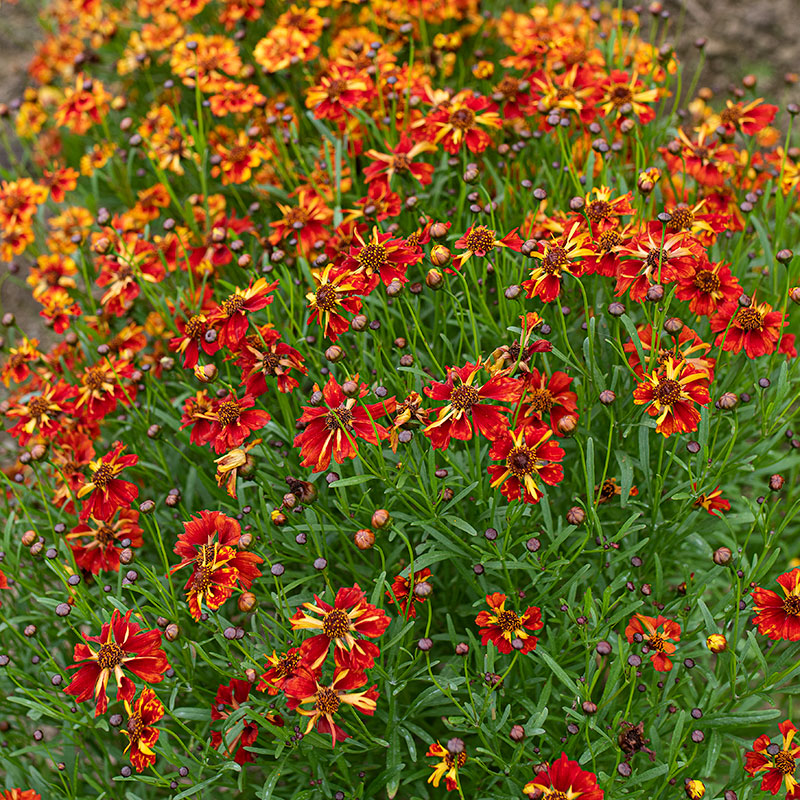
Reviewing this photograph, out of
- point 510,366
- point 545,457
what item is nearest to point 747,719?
point 545,457

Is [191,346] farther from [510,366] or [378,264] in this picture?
[510,366]

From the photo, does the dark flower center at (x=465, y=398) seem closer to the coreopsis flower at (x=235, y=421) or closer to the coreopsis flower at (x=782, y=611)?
the coreopsis flower at (x=235, y=421)

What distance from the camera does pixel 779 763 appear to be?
5.64ft

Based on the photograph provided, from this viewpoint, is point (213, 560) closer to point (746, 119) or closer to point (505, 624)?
point (505, 624)

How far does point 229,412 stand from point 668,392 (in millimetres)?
1103

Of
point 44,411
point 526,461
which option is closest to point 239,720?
point 526,461

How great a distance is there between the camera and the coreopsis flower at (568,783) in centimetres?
159

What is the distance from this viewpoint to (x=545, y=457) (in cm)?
178

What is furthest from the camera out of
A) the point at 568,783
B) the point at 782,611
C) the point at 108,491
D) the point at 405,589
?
the point at 108,491

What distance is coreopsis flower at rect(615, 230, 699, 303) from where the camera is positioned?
191cm

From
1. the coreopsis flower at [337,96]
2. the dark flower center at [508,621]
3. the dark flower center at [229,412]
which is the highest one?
the coreopsis flower at [337,96]

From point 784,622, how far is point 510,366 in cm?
90

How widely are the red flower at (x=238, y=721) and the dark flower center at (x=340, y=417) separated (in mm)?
718

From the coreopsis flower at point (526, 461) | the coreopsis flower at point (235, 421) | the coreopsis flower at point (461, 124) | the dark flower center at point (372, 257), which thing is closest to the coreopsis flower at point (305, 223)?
the coreopsis flower at point (461, 124)
